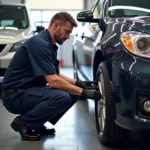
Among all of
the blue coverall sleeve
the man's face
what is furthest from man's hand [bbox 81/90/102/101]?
the man's face

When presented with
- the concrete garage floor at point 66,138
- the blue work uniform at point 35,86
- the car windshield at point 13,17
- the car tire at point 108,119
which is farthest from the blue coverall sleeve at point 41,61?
the car windshield at point 13,17

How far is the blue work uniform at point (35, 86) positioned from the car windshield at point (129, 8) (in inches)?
26.6

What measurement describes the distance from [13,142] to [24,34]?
8.18ft

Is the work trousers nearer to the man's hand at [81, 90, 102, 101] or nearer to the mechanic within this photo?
the mechanic

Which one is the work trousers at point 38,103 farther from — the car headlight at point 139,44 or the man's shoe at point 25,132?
the car headlight at point 139,44

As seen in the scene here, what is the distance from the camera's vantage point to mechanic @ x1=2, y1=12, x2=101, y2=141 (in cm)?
302

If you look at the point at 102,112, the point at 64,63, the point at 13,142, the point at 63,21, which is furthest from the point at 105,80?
the point at 64,63

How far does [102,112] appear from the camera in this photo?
307 centimetres

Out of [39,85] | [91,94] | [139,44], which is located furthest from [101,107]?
[139,44]

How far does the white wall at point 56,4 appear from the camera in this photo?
37.2ft

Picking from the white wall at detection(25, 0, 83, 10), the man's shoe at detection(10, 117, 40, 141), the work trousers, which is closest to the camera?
the work trousers

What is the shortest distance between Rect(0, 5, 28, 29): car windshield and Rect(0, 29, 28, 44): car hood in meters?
0.36

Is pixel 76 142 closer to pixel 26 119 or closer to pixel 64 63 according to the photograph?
pixel 26 119

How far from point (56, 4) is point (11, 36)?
6390 mm
